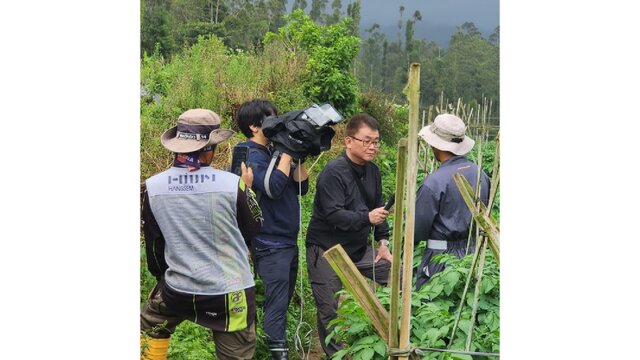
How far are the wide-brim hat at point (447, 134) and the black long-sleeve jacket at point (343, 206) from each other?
53 centimetres

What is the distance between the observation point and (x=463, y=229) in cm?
355

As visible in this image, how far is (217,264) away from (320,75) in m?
4.63

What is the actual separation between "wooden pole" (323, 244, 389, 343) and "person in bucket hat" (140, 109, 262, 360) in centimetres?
79

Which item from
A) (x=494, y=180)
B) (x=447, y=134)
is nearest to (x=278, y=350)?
(x=447, y=134)

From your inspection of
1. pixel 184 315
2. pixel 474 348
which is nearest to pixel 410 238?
pixel 474 348

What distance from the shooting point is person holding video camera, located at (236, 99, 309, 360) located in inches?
147

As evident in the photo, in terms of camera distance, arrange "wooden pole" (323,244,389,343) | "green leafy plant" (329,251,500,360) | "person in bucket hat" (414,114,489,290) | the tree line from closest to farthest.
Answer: "wooden pole" (323,244,389,343), "green leafy plant" (329,251,500,360), the tree line, "person in bucket hat" (414,114,489,290)

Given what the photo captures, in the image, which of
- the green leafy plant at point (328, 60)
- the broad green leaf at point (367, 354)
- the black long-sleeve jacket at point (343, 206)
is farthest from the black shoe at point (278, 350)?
the green leafy plant at point (328, 60)

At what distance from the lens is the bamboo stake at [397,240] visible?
2.19 meters

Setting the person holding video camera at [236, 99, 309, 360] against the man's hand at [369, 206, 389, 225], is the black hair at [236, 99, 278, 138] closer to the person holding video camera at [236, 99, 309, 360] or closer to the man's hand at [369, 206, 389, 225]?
the person holding video camera at [236, 99, 309, 360]

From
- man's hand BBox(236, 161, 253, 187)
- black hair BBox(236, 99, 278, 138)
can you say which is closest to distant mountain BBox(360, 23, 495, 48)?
black hair BBox(236, 99, 278, 138)

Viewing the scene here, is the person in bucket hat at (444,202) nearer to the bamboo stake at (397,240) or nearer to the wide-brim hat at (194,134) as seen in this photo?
the wide-brim hat at (194,134)

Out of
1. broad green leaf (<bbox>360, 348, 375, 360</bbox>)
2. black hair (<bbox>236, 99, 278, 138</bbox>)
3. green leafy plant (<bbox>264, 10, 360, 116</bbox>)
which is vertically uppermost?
green leafy plant (<bbox>264, 10, 360, 116</bbox>)

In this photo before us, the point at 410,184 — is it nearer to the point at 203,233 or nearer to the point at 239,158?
the point at 203,233
